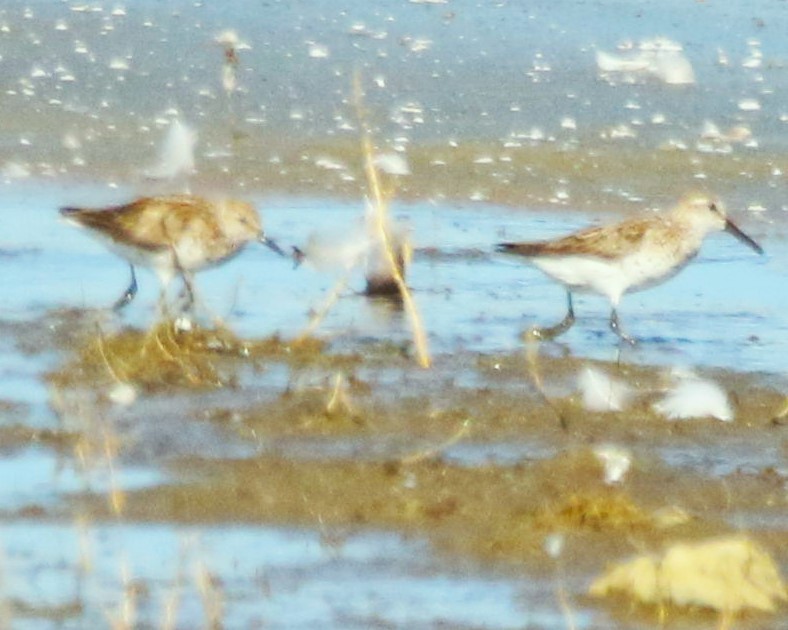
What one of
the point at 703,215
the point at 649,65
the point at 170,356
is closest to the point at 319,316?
the point at 170,356

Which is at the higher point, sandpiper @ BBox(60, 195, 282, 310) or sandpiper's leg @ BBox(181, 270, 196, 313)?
sandpiper's leg @ BBox(181, 270, 196, 313)

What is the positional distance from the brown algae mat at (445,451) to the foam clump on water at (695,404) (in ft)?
0.23

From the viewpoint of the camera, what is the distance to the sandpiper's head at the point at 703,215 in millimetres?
10605

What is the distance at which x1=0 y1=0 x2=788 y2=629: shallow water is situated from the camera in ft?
20.8

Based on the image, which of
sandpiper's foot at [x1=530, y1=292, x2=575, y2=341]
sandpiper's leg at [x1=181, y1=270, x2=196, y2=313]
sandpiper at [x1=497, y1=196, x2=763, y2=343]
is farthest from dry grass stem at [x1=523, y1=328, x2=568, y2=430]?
sandpiper's leg at [x1=181, y1=270, x2=196, y2=313]

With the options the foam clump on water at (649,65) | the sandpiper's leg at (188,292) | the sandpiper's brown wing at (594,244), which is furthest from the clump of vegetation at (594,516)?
the foam clump on water at (649,65)

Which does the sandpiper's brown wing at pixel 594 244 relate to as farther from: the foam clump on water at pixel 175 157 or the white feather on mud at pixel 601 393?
the foam clump on water at pixel 175 157

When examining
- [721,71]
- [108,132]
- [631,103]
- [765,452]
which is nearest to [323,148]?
[108,132]

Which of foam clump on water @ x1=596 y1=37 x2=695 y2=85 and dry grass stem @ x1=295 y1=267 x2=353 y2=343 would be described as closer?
dry grass stem @ x1=295 y1=267 x2=353 y2=343

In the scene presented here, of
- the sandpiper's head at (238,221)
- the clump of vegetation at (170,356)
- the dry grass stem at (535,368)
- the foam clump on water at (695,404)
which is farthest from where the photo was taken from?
the sandpiper's head at (238,221)

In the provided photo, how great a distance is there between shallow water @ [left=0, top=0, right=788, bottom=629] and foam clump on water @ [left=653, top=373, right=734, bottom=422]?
0.21m

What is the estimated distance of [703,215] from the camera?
1073 cm

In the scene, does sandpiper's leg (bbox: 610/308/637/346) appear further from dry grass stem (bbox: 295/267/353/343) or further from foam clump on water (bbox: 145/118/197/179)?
foam clump on water (bbox: 145/118/197/179)

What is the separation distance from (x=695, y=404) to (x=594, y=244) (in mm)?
1846
